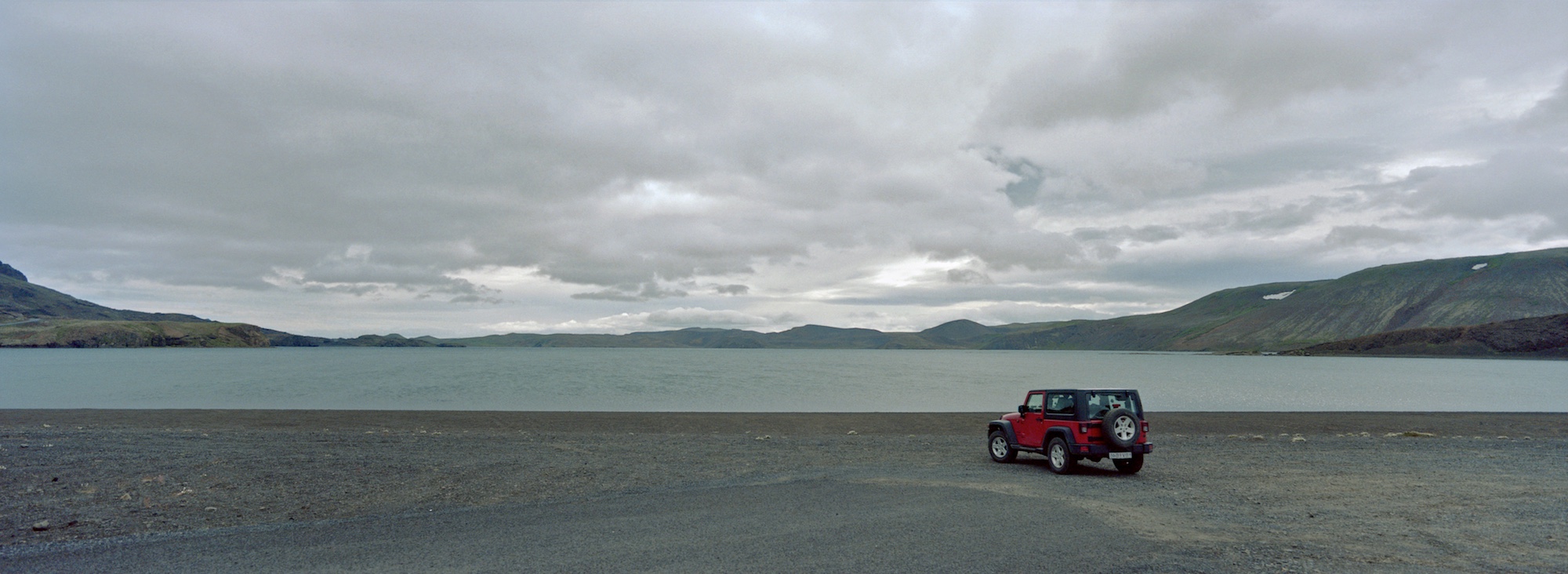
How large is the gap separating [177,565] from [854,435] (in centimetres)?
2092

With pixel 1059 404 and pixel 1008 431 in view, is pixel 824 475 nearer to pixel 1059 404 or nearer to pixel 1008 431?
pixel 1008 431

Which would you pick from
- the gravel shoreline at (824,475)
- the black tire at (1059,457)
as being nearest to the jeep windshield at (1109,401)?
the black tire at (1059,457)

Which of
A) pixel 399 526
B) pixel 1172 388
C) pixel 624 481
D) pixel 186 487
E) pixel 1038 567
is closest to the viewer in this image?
pixel 1038 567

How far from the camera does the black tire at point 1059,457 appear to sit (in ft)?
53.8

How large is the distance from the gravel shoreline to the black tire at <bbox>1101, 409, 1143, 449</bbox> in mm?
838

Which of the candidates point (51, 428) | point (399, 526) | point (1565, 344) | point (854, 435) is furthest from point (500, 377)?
point (1565, 344)

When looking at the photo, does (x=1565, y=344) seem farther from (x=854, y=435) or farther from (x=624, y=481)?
(x=624, y=481)

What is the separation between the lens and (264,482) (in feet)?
48.2

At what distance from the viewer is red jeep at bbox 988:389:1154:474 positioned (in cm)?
1631

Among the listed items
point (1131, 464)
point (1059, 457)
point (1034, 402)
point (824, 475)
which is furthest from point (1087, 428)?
point (824, 475)

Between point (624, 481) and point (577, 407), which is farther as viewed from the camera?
point (577, 407)

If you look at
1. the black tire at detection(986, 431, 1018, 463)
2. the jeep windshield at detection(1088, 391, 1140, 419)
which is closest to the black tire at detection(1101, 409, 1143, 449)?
the jeep windshield at detection(1088, 391, 1140, 419)

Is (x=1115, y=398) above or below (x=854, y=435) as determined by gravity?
above

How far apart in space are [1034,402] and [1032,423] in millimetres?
649
